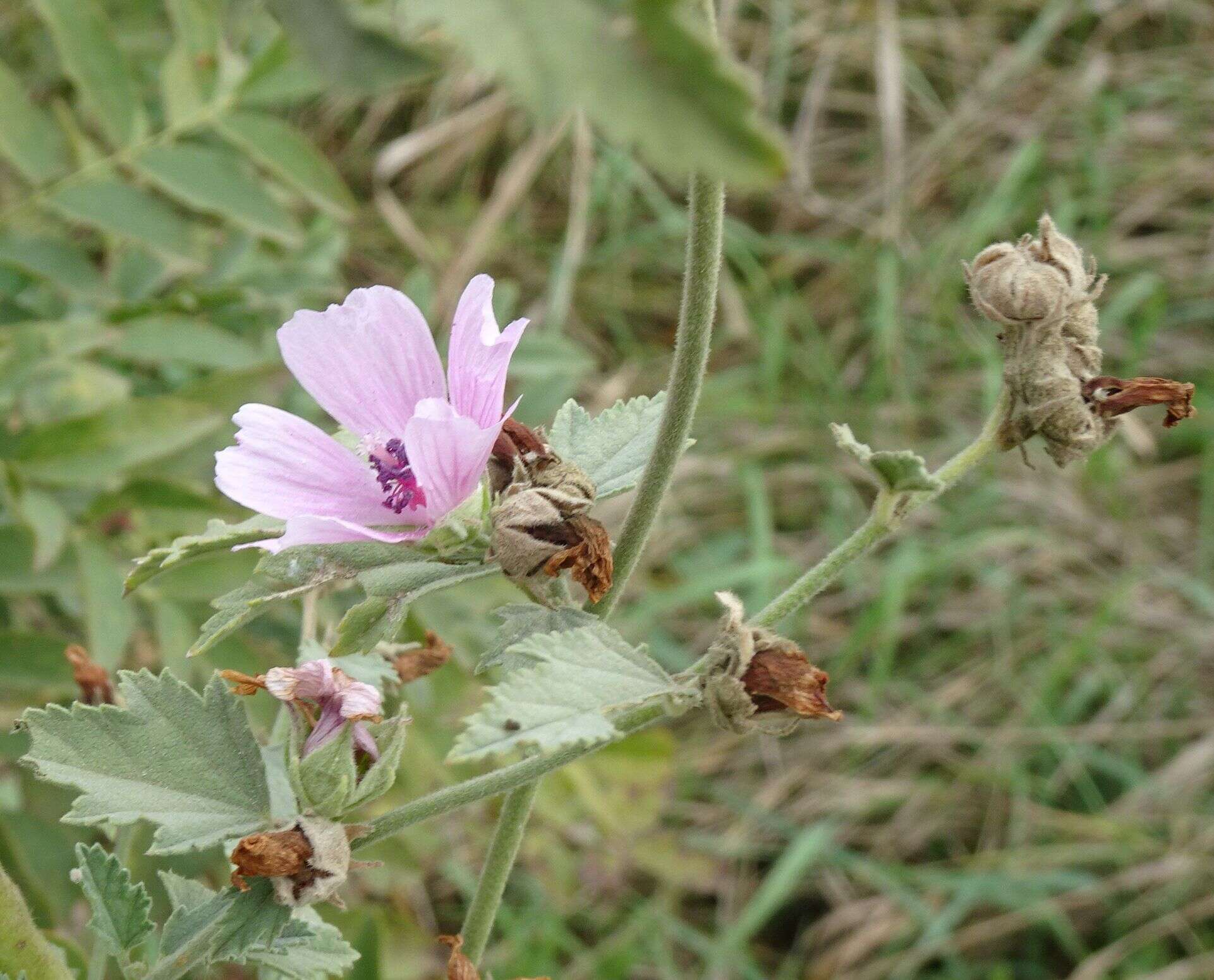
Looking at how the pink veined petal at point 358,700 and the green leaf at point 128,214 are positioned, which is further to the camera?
the green leaf at point 128,214

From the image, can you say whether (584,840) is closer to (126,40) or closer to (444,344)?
(444,344)

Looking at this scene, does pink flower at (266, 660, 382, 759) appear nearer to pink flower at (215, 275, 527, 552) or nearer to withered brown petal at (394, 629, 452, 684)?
pink flower at (215, 275, 527, 552)

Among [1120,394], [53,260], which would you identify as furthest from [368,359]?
[53,260]

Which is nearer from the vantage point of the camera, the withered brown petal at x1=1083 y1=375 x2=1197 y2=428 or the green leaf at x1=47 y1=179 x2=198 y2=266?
the withered brown petal at x1=1083 y1=375 x2=1197 y2=428

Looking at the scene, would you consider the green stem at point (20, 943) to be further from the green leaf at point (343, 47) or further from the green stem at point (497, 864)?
the green leaf at point (343, 47)

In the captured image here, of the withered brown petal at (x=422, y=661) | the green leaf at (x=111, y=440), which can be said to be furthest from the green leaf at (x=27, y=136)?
the withered brown petal at (x=422, y=661)

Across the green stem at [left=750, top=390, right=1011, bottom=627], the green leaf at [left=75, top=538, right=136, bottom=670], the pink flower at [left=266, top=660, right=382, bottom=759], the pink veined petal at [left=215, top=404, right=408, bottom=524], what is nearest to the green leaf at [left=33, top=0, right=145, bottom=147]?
the green leaf at [left=75, top=538, right=136, bottom=670]

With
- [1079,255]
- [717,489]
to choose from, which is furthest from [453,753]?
[717,489]

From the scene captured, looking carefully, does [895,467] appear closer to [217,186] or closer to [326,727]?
[326,727]
